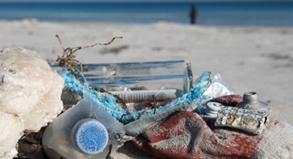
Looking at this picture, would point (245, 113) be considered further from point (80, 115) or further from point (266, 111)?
point (80, 115)

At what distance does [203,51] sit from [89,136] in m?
6.21

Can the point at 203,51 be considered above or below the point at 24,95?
below

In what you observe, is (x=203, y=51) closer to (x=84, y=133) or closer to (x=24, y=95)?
(x=84, y=133)

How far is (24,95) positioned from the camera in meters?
2.22

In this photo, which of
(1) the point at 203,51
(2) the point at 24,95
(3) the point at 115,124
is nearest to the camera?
(2) the point at 24,95

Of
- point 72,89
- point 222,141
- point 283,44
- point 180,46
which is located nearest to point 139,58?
point 180,46

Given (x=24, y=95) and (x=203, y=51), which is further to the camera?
(x=203, y=51)

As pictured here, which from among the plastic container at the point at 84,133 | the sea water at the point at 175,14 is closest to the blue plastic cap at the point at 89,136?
the plastic container at the point at 84,133

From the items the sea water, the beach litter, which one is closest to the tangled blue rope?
the beach litter

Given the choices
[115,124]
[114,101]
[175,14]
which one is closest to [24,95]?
[115,124]

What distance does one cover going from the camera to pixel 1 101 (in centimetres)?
214

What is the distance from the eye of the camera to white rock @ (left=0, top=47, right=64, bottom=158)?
7.04ft

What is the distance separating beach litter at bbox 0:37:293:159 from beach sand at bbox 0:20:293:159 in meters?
0.21

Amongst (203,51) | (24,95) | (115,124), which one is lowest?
(203,51)
